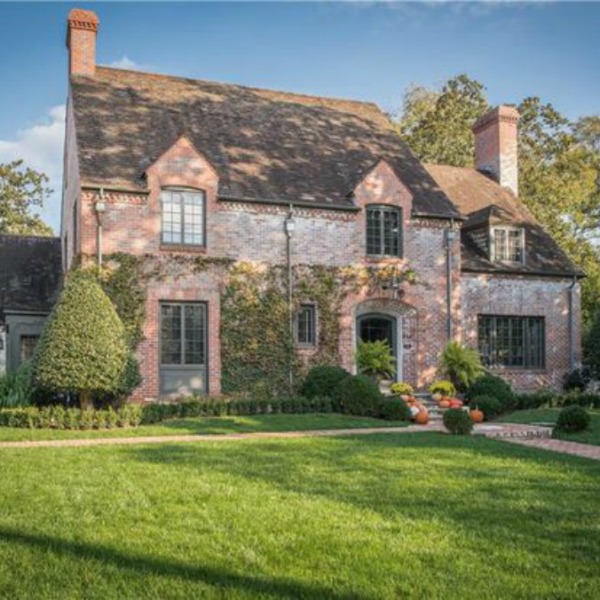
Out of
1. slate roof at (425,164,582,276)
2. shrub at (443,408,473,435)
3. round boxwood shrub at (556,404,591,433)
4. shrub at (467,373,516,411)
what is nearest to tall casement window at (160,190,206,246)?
shrub at (467,373,516,411)

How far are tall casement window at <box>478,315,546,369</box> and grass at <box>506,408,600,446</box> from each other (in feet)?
14.3

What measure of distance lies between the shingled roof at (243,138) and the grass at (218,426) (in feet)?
23.6

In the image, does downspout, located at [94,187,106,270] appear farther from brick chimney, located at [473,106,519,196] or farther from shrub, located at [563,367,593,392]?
brick chimney, located at [473,106,519,196]

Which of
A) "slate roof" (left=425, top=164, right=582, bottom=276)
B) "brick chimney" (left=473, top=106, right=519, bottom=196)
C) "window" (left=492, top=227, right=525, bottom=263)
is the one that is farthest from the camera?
"brick chimney" (left=473, top=106, right=519, bottom=196)

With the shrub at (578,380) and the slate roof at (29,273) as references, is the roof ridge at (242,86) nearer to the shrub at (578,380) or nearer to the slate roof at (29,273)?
the slate roof at (29,273)

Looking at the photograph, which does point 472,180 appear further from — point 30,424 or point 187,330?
point 30,424

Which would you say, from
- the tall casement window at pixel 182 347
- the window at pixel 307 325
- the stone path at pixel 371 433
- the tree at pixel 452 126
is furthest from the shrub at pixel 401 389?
the tree at pixel 452 126

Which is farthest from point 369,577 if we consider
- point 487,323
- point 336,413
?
point 487,323

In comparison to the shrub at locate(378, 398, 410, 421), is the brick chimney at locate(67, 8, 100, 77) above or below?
above

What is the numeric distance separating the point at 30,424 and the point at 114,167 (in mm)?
8329

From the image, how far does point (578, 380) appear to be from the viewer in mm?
24328

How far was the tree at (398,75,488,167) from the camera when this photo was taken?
3847cm

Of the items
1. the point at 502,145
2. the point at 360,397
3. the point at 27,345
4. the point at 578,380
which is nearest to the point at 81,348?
the point at 360,397

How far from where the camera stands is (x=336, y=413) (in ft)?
59.8
